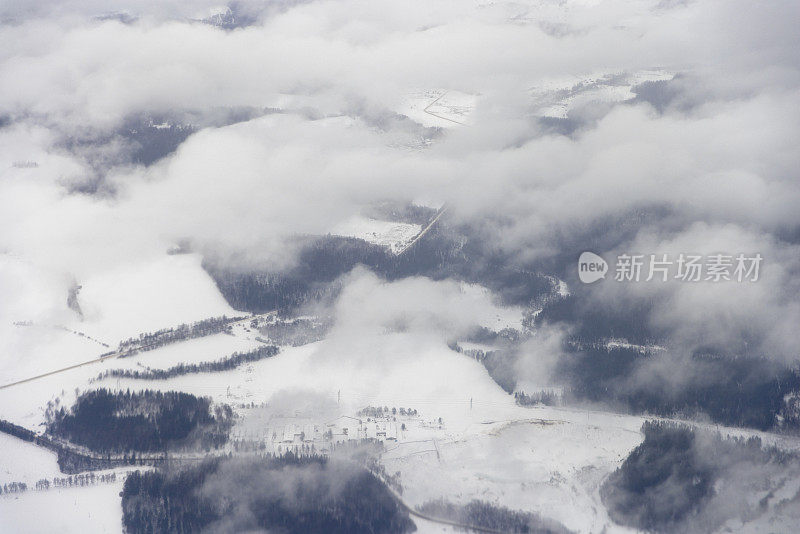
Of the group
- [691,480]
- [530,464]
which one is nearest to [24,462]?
[530,464]

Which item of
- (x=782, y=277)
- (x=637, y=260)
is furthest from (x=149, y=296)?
(x=782, y=277)

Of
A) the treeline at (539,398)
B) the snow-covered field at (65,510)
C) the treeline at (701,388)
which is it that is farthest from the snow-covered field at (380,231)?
the snow-covered field at (65,510)

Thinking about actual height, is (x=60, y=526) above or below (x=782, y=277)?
below

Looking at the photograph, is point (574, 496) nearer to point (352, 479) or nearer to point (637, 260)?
point (352, 479)

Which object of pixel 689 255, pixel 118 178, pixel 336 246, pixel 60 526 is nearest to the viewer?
pixel 60 526

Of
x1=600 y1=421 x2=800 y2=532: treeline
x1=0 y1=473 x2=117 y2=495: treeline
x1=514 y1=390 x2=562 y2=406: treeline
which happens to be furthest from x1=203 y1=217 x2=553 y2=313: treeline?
x1=0 y1=473 x2=117 y2=495: treeline

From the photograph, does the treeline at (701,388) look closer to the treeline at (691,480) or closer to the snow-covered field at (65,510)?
the treeline at (691,480)

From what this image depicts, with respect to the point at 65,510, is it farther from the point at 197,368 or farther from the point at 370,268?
the point at 370,268
